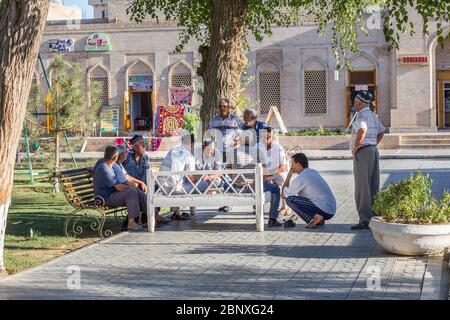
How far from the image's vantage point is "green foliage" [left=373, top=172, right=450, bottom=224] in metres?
8.47

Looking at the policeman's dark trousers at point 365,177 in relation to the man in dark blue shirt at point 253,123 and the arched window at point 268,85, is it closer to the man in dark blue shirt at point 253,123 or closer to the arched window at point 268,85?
the man in dark blue shirt at point 253,123

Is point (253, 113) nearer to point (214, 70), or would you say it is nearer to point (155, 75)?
point (214, 70)

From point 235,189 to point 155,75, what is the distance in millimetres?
30401

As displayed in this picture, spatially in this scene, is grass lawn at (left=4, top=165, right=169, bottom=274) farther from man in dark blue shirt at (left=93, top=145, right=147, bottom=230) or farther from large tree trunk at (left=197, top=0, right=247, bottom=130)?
large tree trunk at (left=197, top=0, right=247, bottom=130)

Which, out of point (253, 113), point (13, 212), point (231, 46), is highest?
point (231, 46)

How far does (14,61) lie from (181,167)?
3855 millimetres

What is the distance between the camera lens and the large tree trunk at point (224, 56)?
14188mm

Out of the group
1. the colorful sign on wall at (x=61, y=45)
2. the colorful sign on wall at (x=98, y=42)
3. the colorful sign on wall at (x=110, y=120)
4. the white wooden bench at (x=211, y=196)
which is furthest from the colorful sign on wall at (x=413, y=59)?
the white wooden bench at (x=211, y=196)

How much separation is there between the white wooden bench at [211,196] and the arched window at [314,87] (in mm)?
28514

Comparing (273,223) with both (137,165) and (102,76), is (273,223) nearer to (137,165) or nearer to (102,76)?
(137,165)

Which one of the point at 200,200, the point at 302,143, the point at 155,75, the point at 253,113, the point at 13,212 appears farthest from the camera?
the point at 155,75
